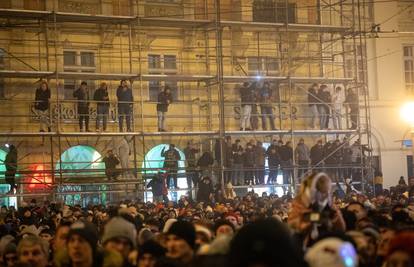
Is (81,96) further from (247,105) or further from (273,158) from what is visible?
(273,158)

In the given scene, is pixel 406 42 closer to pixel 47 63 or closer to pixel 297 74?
pixel 297 74

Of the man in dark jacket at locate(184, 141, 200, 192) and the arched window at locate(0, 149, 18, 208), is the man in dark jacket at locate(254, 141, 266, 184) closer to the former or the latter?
the man in dark jacket at locate(184, 141, 200, 192)

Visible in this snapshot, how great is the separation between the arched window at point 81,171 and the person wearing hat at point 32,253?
53.2 feet

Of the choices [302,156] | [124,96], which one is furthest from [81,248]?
[302,156]

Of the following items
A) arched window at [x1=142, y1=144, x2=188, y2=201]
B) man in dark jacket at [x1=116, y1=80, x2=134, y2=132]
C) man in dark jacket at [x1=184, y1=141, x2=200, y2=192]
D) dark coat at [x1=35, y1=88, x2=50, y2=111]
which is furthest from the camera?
arched window at [x1=142, y1=144, x2=188, y2=201]

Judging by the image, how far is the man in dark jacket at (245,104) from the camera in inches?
1093

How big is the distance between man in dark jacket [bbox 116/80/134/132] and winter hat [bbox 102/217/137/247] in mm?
17587

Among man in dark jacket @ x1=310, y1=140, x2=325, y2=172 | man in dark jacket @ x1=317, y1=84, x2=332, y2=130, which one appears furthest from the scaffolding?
man in dark jacket @ x1=317, y1=84, x2=332, y2=130

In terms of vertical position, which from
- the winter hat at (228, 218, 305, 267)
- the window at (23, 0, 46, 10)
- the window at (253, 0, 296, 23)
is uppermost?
the window at (253, 0, 296, 23)

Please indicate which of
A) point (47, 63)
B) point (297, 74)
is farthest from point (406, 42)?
point (47, 63)

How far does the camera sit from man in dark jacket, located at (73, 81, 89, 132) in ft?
85.1

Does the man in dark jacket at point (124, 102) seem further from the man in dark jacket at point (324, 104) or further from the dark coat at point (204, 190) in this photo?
the man in dark jacket at point (324, 104)

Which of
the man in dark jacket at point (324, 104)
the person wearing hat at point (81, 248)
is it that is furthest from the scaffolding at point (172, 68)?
the person wearing hat at point (81, 248)

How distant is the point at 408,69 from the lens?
3409cm
